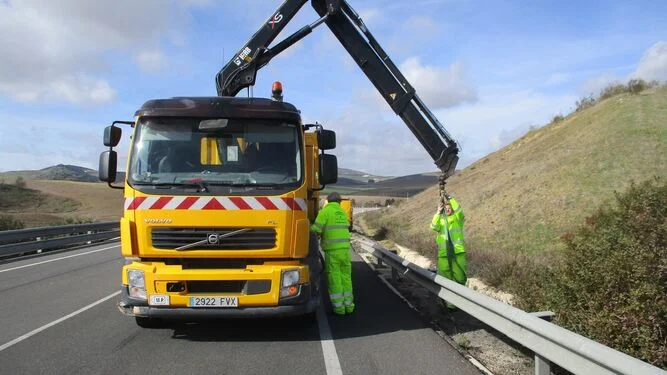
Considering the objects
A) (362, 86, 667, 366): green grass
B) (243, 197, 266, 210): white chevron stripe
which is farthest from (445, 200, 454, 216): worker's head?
(243, 197, 266, 210): white chevron stripe

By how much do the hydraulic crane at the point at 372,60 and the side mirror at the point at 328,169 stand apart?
6.14 meters

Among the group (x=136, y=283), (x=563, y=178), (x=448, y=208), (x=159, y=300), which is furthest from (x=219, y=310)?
(x=563, y=178)

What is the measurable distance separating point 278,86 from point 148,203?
407 centimetres

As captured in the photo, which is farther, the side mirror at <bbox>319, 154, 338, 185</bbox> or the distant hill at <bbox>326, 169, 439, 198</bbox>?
the distant hill at <bbox>326, 169, 439, 198</bbox>

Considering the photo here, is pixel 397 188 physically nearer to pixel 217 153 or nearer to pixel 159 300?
pixel 217 153

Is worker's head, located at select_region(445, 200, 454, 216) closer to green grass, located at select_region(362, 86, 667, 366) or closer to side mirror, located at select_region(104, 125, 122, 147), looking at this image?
green grass, located at select_region(362, 86, 667, 366)

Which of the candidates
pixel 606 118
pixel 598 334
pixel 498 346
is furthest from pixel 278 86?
→ pixel 606 118

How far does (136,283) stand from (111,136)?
186cm

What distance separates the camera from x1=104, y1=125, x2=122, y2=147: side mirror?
696 centimetres

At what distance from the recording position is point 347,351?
6.25 meters

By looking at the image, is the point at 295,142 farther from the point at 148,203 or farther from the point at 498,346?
the point at 498,346

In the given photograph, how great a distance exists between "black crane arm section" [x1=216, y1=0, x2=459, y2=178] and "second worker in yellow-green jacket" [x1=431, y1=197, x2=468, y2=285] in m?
5.36

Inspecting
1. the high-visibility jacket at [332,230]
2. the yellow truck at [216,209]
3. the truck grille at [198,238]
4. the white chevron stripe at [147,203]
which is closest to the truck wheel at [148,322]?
the yellow truck at [216,209]

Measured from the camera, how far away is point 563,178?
21.8m
